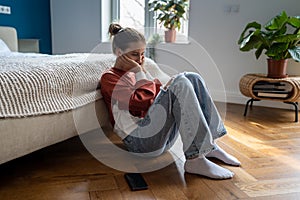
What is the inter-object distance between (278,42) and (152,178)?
179cm

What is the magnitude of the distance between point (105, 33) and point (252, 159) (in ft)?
9.40

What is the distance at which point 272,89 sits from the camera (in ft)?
8.32

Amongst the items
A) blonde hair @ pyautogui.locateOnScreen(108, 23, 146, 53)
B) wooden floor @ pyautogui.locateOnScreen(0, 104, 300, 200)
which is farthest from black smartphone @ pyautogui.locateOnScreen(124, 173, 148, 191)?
blonde hair @ pyautogui.locateOnScreen(108, 23, 146, 53)

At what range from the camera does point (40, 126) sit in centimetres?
117

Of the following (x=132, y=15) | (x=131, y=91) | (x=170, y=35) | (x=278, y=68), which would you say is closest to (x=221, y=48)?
(x=170, y=35)

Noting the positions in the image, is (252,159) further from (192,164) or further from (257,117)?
(257,117)

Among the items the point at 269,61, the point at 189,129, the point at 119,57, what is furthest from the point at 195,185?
the point at 269,61

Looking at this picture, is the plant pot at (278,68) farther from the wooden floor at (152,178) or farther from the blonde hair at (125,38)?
the blonde hair at (125,38)

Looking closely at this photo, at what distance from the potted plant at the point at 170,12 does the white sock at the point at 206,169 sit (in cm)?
230

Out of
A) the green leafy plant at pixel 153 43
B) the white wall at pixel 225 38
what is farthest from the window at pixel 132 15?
the white wall at pixel 225 38

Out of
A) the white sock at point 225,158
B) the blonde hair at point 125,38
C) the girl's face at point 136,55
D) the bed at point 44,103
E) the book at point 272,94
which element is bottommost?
the white sock at point 225,158

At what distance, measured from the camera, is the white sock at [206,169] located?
4.35 ft

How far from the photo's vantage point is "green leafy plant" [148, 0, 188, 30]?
128 inches

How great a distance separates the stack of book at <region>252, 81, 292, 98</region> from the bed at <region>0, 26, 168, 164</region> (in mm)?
1587
